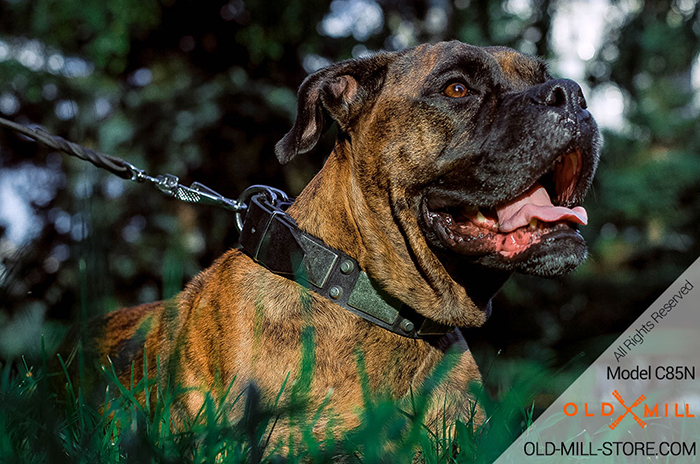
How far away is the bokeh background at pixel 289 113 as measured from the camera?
613cm

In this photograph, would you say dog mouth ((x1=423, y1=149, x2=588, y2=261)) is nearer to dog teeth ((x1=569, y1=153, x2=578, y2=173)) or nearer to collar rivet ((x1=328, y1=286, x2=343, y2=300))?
dog teeth ((x1=569, y1=153, x2=578, y2=173))

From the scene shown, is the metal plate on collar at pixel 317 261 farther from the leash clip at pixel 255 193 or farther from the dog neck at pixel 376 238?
the leash clip at pixel 255 193

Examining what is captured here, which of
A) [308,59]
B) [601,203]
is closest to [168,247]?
[308,59]

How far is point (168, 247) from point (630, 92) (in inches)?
204

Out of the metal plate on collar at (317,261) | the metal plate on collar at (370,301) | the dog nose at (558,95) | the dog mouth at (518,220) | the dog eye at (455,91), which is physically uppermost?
the dog nose at (558,95)

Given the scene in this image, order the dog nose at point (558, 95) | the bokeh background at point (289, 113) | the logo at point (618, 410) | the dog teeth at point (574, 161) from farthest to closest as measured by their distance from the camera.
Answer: the bokeh background at point (289, 113), the dog teeth at point (574, 161), the dog nose at point (558, 95), the logo at point (618, 410)

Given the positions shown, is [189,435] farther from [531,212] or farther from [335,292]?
[531,212]

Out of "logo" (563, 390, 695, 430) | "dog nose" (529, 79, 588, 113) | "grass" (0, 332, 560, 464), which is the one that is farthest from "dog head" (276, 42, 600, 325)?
"grass" (0, 332, 560, 464)

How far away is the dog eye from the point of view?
9.73 ft

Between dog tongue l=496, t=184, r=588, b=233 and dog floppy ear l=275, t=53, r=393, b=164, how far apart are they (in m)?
0.86

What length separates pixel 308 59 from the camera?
6918 mm

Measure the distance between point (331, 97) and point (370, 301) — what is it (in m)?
1.08

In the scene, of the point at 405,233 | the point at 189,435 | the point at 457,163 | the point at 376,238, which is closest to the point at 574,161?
the point at 457,163

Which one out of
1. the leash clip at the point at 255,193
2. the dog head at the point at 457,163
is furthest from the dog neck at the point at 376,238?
the leash clip at the point at 255,193
